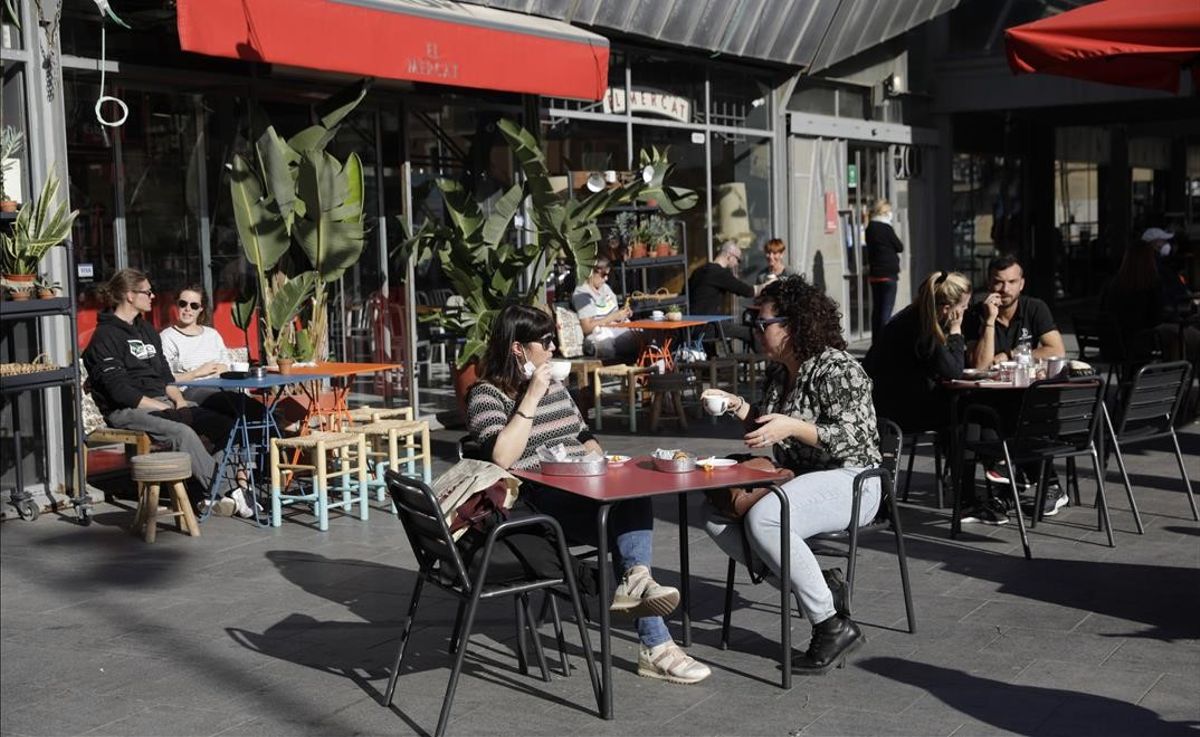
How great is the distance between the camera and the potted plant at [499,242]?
36.7 ft

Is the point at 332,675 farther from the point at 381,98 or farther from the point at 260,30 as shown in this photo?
the point at 381,98

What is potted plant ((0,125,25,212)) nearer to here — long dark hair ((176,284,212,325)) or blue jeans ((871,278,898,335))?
long dark hair ((176,284,212,325))

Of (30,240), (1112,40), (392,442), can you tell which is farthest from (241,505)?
(1112,40)

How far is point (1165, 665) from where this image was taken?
17.5 ft

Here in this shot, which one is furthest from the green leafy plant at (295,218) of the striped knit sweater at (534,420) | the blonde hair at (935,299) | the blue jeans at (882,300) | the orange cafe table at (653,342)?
the blue jeans at (882,300)

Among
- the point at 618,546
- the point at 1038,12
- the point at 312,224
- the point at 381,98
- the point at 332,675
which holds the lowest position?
the point at 332,675

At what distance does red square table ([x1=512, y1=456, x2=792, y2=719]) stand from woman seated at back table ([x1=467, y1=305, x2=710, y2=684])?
17 cm

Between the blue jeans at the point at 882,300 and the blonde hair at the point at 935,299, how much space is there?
9.38 metres

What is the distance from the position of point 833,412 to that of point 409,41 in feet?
18.1

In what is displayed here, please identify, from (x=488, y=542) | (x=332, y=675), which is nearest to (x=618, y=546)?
(x=488, y=542)

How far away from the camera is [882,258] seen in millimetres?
16984

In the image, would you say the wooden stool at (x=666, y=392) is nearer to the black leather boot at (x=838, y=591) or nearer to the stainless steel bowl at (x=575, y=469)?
the black leather boot at (x=838, y=591)

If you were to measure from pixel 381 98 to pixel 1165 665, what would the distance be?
7.99 metres

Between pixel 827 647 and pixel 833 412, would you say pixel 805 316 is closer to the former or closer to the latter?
pixel 833 412
